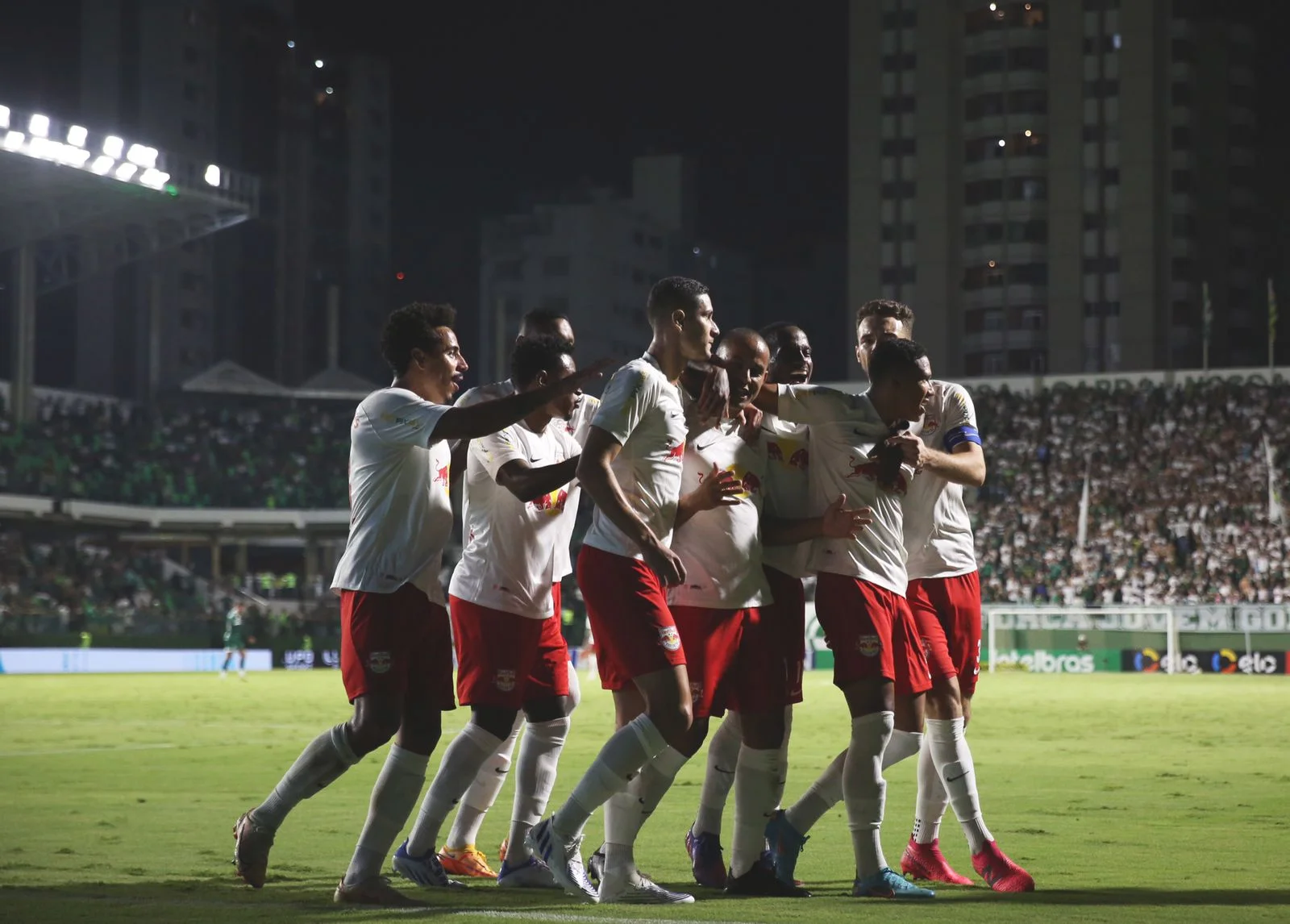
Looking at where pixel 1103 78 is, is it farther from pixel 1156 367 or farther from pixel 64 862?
pixel 64 862

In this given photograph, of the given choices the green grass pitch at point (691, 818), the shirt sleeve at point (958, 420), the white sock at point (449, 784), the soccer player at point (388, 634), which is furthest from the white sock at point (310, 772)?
the shirt sleeve at point (958, 420)

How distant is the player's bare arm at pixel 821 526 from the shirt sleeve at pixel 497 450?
4.08 ft

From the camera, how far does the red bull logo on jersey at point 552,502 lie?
27.3 feet

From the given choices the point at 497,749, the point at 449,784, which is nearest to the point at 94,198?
the point at 497,749

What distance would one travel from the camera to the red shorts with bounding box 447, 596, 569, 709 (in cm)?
792

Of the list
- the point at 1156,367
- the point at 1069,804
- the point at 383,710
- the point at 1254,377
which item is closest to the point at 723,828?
the point at 1069,804

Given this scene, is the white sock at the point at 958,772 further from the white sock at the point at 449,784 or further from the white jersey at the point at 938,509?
the white sock at the point at 449,784

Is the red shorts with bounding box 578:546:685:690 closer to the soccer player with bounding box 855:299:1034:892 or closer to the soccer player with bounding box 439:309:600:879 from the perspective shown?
the soccer player with bounding box 439:309:600:879

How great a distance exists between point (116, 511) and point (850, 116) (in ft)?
170

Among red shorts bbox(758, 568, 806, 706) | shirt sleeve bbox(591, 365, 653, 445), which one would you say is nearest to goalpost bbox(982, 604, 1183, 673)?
red shorts bbox(758, 568, 806, 706)

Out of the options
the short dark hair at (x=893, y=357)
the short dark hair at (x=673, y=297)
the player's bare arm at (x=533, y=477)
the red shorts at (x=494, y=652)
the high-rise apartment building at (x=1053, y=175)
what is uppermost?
the high-rise apartment building at (x=1053, y=175)

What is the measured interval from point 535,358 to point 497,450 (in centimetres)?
48

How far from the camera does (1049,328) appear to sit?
297ft

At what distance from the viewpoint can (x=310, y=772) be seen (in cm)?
736
